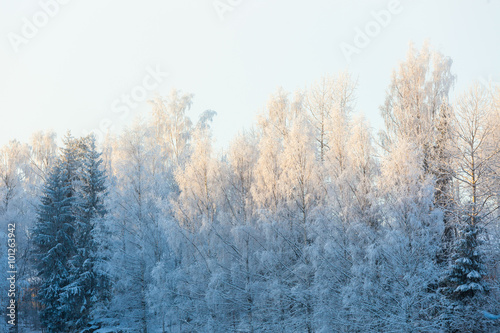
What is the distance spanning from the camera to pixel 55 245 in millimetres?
22328

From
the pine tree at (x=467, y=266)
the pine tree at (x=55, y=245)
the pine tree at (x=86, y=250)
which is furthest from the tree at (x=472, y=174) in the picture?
the pine tree at (x=55, y=245)

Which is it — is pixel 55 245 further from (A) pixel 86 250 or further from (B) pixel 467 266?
(B) pixel 467 266

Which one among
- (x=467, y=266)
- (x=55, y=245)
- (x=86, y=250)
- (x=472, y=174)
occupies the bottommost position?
(x=467, y=266)

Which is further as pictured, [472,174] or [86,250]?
Result: [86,250]

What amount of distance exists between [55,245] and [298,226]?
14248 mm

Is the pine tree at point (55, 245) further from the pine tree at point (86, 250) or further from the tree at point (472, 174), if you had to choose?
the tree at point (472, 174)

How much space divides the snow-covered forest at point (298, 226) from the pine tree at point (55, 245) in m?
0.09

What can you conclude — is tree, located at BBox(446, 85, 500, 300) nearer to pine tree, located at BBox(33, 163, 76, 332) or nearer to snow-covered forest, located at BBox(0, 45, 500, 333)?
snow-covered forest, located at BBox(0, 45, 500, 333)

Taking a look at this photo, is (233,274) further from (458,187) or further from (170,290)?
(458,187)

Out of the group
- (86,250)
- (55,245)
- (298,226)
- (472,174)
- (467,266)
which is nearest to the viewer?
(467,266)

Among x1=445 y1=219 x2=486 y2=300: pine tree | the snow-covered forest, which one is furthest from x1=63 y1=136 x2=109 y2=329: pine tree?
x1=445 y1=219 x2=486 y2=300: pine tree

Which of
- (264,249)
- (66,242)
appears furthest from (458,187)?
(66,242)

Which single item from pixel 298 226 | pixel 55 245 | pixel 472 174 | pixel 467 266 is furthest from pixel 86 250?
pixel 472 174

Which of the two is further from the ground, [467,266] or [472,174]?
[472,174]
